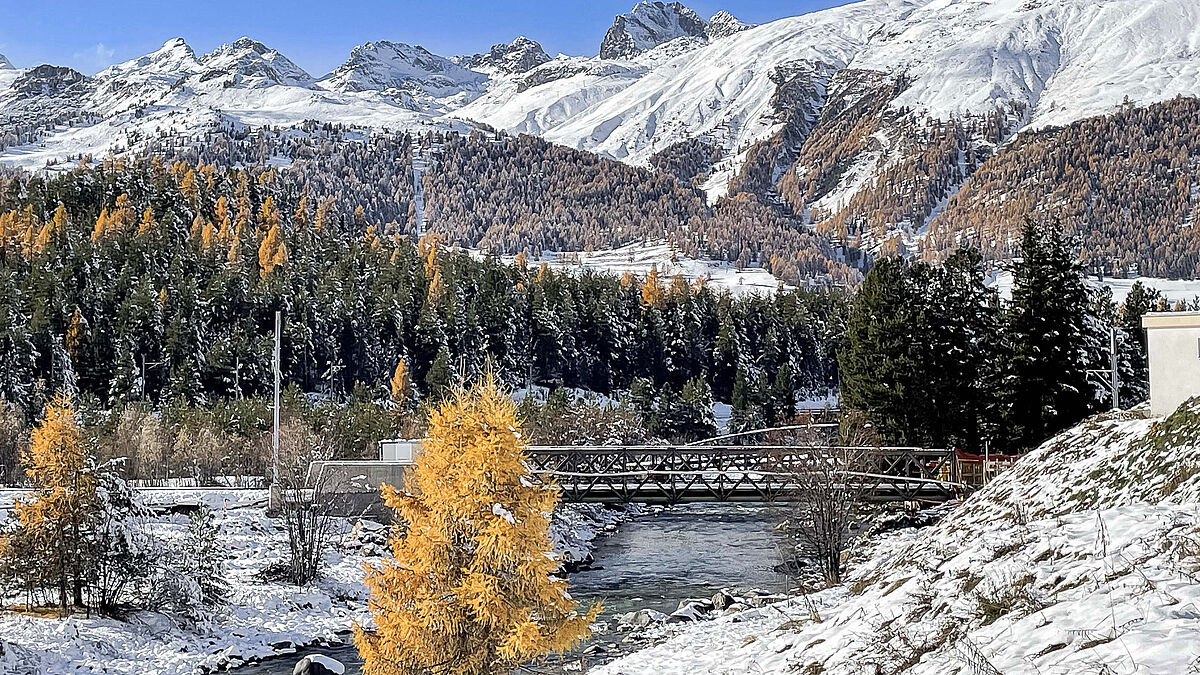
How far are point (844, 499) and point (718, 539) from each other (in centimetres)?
2035

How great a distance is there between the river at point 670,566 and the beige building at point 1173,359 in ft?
45.2

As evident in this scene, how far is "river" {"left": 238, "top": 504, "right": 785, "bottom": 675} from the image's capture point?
118ft

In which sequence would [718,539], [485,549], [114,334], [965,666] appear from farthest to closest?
[114,334]
[718,539]
[485,549]
[965,666]

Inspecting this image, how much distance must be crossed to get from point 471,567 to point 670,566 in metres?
28.5

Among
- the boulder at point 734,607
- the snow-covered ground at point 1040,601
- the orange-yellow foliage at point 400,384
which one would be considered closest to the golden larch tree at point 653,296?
the orange-yellow foliage at point 400,384

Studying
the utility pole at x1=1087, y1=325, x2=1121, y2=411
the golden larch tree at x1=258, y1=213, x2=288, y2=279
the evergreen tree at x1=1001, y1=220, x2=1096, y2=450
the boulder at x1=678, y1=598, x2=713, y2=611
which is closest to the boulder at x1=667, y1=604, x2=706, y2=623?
the boulder at x1=678, y1=598, x2=713, y2=611

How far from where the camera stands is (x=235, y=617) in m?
35.9

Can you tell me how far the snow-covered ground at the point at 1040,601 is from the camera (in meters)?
9.84

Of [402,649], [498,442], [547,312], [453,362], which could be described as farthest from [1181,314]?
A: [547,312]

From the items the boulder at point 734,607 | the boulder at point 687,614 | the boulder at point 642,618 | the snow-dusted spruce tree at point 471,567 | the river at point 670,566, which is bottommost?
the river at point 670,566

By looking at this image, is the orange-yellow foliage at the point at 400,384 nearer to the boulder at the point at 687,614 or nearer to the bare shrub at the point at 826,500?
the bare shrub at the point at 826,500

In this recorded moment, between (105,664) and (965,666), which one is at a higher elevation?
(965,666)

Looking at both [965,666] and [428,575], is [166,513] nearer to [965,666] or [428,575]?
[428,575]

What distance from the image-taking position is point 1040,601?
474 inches
